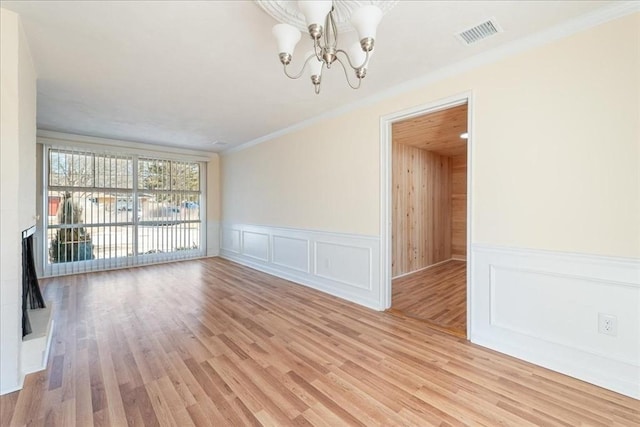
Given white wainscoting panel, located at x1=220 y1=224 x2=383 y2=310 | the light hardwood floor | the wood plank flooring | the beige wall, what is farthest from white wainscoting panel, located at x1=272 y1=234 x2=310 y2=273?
the beige wall

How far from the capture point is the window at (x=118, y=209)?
16.4 feet

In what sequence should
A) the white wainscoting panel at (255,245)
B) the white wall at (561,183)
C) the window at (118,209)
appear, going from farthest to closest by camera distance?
1. the white wainscoting panel at (255,245)
2. the window at (118,209)
3. the white wall at (561,183)

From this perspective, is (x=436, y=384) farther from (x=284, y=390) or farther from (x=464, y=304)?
(x=464, y=304)

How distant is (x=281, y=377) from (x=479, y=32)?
2974 mm

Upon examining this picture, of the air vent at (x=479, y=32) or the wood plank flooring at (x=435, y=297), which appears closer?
the air vent at (x=479, y=32)

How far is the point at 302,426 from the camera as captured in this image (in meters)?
1.54

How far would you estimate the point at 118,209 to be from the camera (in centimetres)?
561

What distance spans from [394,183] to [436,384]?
3.32m

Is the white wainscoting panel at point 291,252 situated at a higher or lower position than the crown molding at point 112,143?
lower

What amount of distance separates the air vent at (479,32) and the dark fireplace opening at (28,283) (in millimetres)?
3788

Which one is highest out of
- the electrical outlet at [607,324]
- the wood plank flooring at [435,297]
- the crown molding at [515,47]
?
the crown molding at [515,47]

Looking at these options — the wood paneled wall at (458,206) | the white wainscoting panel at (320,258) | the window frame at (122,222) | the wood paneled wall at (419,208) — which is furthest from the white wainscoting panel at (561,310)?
the window frame at (122,222)

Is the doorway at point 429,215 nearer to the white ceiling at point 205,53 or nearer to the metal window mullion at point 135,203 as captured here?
the white ceiling at point 205,53

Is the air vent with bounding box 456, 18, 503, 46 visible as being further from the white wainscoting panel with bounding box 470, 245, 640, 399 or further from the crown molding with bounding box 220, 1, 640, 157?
the white wainscoting panel with bounding box 470, 245, 640, 399
